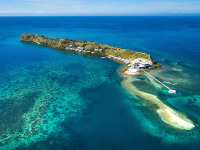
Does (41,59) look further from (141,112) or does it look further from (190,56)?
(190,56)

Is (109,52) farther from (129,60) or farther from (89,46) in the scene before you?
(129,60)

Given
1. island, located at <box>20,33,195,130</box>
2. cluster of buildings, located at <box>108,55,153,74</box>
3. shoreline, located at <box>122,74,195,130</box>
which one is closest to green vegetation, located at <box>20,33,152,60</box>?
island, located at <box>20,33,195,130</box>

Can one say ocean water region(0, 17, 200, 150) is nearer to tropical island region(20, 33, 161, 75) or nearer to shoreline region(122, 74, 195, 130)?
A: shoreline region(122, 74, 195, 130)

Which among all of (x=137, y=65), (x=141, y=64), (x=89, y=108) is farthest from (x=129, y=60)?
(x=89, y=108)

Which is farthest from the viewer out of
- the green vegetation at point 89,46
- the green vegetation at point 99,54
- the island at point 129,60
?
the green vegetation at point 99,54

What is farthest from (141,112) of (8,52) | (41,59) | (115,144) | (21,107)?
(8,52)

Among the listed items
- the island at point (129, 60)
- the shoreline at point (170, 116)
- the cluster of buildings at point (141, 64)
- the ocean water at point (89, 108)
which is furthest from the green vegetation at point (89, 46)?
the shoreline at point (170, 116)

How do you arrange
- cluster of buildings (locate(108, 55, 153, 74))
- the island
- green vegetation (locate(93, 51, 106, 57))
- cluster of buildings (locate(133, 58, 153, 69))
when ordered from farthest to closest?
green vegetation (locate(93, 51, 106, 57)), cluster of buildings (locate(133, 58, 153, 69)), cluster of buildings (locate(108, 55, 153, 74)), the island

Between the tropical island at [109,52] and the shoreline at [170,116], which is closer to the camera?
the shoreline at [170,116]

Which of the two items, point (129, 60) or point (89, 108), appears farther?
point (129, 60)

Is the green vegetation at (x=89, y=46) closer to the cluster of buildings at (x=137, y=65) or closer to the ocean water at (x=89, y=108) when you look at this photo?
the cluster of buildings at (x=137, y=65)
